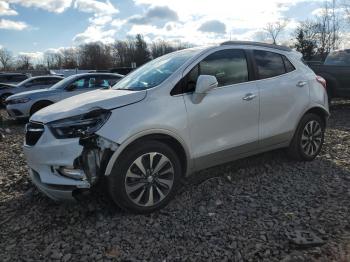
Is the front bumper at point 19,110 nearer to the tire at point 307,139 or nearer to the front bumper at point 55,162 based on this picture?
the front bumper at point 55,162

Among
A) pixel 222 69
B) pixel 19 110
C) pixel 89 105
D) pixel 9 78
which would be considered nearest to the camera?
pixel 89 105

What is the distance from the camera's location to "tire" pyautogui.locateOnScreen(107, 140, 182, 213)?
153 inches

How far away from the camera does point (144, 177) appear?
4055 mm

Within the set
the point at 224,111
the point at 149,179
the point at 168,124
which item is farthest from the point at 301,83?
the point at 149,179

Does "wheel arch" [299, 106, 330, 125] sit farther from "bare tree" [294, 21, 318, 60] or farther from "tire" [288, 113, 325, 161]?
"bare tree" [294, 21, 318, 60]

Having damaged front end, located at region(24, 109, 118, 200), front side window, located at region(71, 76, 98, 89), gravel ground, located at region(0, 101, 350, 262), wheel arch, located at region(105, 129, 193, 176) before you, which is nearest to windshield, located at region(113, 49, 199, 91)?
wheel arch, located at region(105, 129, 193, 176)

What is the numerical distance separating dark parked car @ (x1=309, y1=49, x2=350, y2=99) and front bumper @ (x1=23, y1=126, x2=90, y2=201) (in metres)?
9.59

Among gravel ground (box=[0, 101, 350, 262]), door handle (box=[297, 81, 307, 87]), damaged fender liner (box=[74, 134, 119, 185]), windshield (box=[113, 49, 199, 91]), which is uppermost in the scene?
windshield (box=[113, 49, 199, 91])

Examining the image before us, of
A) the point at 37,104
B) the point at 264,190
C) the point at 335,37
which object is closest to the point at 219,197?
the point at 264,190

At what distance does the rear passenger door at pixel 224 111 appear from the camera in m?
4.41

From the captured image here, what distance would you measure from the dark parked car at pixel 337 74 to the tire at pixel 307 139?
619 centimetres

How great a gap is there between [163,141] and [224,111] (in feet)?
2.78

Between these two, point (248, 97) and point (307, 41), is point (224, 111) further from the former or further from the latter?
point (307, 41)

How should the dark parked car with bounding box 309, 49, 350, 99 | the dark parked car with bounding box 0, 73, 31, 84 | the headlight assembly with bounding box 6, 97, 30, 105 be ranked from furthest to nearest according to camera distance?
the dark parked car with bounding box 0, 73, 31, 84 → the headlight assembly with bounding box 6, 97, 30, 105 → the dark parked car with bounding box 309, 49, 350, 99
